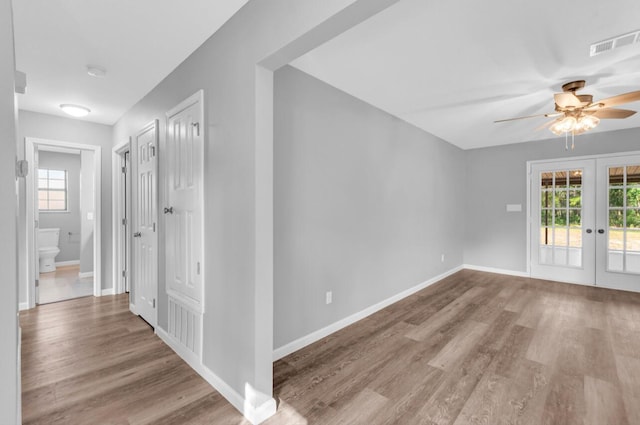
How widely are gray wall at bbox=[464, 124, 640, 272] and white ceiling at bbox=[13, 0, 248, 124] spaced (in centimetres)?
555

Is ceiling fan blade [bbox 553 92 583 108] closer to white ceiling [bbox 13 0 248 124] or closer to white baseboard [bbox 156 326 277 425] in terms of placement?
white ceiling [bbox 13 0 248 124]

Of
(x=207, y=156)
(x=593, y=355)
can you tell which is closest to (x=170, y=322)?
(x=207, y=156)

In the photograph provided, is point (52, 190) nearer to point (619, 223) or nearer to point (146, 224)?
point (146, 224)

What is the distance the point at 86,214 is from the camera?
545 cm

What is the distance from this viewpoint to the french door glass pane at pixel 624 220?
4391 mm

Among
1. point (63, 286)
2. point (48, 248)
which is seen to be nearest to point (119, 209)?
point (63, 286)

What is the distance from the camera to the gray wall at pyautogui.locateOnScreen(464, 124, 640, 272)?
5.23 m

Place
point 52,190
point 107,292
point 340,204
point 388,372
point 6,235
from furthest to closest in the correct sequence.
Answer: point 52,190 < point 107,292 < point 340,204 < point 388,372 < point 6,235

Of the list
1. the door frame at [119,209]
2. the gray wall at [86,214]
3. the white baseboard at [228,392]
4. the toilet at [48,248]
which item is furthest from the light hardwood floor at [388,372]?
the toilet at [48,248]

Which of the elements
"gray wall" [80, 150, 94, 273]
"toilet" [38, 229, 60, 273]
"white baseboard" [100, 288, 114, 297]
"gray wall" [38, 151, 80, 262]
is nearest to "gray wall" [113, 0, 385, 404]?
"white baseboard" [100, 288, 114, 297]

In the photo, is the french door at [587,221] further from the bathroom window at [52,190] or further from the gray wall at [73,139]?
the bathroom window at [52,190]

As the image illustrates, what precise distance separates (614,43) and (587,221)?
149 inches

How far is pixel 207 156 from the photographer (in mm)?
2164

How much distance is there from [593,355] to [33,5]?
4964 mm
